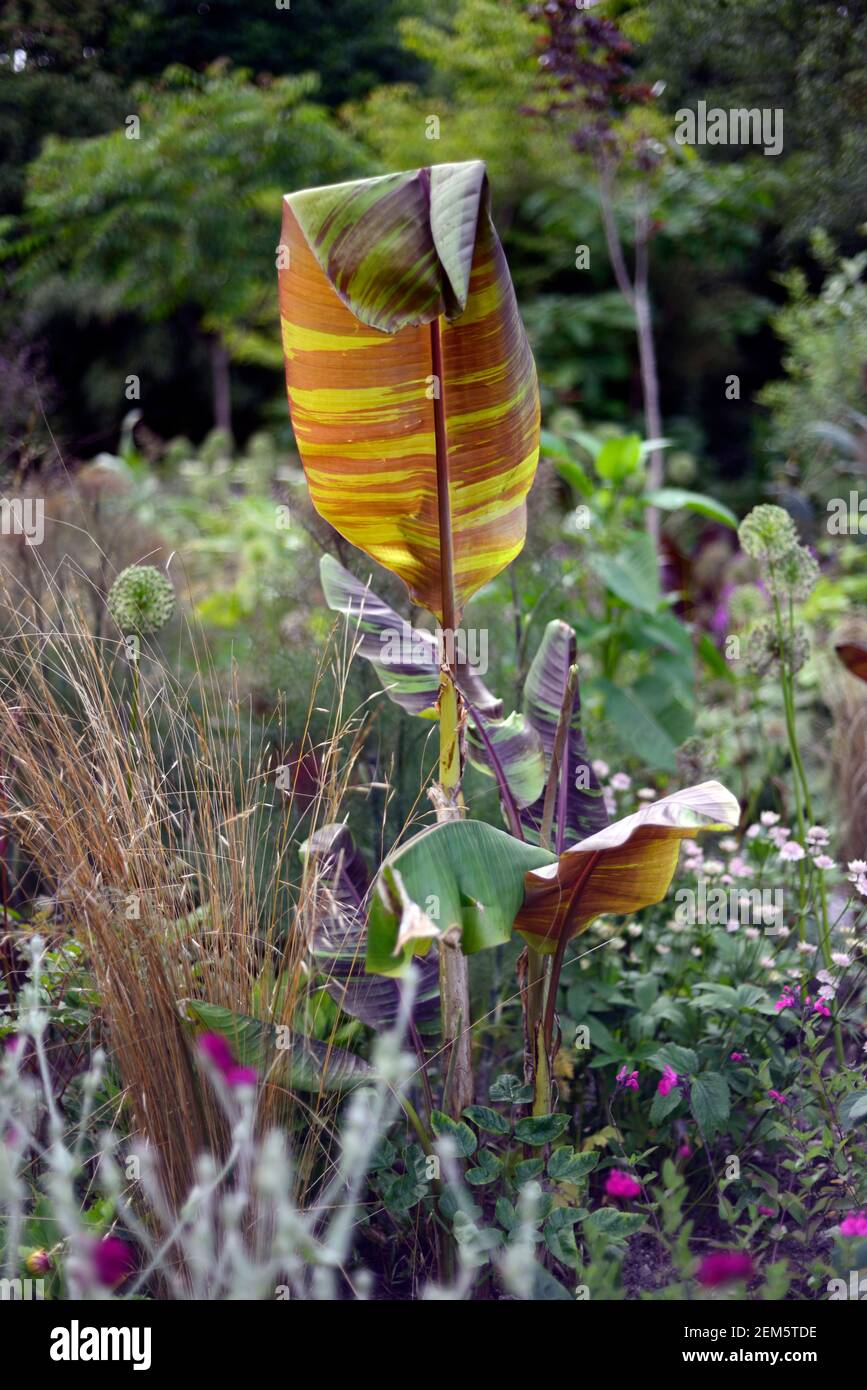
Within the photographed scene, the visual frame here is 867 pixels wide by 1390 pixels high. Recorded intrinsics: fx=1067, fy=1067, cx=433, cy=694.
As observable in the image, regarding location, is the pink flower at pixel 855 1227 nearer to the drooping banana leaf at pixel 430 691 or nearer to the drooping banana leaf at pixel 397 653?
the drooping banana leaf at pixel 430 691

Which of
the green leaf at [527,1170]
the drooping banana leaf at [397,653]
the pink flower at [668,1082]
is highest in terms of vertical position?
the drooping banana leaf at [397,653]

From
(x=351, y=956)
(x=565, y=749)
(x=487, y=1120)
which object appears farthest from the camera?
(x=565, y=749)

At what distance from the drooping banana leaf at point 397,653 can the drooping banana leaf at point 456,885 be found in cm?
41

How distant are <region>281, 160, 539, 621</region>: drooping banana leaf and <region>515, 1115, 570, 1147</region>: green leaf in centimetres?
92

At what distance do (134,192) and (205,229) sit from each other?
702 mm

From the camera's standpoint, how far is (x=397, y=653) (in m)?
2.14

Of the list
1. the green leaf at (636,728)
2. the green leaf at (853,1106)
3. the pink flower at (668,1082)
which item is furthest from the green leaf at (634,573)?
the green leaf at (853,1106)

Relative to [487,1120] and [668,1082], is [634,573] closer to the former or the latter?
[668,1082]

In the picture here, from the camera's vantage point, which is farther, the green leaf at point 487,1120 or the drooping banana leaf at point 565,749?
the drooping banana leaf at point 565,749

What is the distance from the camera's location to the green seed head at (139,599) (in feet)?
7.63

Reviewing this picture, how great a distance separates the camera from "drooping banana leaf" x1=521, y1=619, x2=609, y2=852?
217 cm

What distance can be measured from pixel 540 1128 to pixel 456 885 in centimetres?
51

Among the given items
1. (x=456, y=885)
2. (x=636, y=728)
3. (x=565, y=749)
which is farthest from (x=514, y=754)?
(x=636, y=728)
